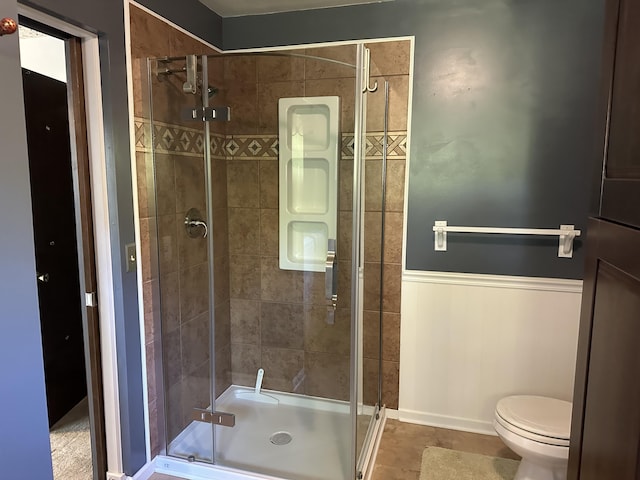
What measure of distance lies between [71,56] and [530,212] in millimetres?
2230

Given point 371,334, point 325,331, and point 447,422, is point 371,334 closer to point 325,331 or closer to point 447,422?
point 325,331

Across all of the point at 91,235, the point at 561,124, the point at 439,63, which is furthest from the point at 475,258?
the point at 91,235

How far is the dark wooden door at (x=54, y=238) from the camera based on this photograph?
7.61ft

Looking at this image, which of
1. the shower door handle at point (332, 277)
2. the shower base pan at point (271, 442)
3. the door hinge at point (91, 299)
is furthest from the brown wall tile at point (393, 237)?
the door hinge at point (91, 299)

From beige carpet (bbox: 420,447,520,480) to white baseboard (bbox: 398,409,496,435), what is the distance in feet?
0.75

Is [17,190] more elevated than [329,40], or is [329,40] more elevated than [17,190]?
[329,40]

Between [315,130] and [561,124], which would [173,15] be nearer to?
[315,130]

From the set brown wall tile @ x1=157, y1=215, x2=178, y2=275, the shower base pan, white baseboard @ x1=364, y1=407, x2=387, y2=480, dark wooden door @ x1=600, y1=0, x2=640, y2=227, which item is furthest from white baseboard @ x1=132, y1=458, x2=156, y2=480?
dark wooden door @ x1=600, y1=0, x2=640, y2=227

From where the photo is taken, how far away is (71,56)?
174cm

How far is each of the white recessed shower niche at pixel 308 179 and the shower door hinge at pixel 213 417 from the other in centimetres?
84

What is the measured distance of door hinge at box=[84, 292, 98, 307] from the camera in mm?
1895

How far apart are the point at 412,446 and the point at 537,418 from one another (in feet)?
2.44

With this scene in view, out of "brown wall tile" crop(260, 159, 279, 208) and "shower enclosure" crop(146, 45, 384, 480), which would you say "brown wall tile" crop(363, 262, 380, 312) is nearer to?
"shower enclosure" crop(146, 45, 384, 480)

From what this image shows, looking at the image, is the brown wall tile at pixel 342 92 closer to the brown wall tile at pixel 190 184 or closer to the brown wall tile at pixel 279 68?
the brown wall tile at pixel 279 68
